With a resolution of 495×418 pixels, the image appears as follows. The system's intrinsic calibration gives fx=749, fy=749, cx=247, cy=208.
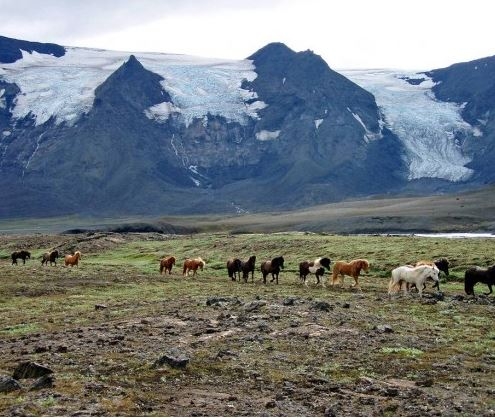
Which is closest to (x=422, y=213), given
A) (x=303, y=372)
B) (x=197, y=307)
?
(x=197, y=307)

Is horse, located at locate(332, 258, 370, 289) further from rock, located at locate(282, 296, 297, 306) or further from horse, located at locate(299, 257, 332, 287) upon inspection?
rock, located at locate(282, 296, 297, 306)

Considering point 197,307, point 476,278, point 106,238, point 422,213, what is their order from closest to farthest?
point 197,307
point 476,278
point 106,238
point 422,213

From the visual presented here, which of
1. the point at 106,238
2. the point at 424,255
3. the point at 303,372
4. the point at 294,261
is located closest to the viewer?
the point at 303,372

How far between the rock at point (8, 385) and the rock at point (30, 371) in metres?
0.98

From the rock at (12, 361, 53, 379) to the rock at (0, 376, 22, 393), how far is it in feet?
3.20

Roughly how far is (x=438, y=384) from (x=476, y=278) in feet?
64.6

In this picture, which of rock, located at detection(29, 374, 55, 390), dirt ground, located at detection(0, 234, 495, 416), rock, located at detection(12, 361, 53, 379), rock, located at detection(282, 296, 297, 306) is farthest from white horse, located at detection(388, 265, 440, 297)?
rock, located at detection(29, 374, 55, 390)

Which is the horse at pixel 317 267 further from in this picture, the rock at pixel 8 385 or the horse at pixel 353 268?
the rock at pixel 8 385

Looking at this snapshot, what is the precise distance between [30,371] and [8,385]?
126 cm

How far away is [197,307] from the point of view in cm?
2692

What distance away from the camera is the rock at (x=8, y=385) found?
14.4 meters

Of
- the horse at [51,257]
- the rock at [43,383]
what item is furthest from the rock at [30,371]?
the horse at [51,257]

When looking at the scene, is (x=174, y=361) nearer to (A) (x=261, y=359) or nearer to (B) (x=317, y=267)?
(A) (x=261, y=359)

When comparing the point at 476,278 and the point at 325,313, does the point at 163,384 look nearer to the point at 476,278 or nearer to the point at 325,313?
the point at 325,313
